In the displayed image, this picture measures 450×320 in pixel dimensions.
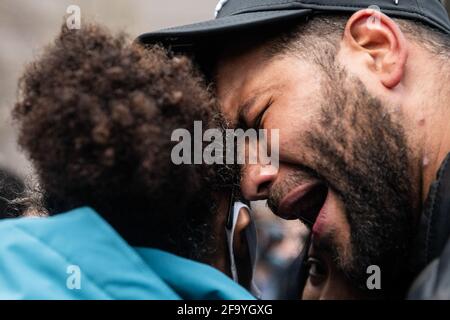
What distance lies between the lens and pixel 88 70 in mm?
1121

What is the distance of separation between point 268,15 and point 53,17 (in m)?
2.14

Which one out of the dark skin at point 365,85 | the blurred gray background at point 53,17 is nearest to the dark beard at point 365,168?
the dark skin at point 365,85

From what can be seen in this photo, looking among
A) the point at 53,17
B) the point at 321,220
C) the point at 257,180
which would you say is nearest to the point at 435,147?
the point at 321,220

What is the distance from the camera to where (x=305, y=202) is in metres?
1.66

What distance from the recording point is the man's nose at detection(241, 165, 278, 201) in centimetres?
163

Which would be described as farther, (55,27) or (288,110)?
(55,27)

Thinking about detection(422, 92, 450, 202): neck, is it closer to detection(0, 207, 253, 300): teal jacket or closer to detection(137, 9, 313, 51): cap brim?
detection(137, 9, 313, 51): cap brim

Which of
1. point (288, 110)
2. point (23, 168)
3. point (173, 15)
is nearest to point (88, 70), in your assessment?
point (288, 110)

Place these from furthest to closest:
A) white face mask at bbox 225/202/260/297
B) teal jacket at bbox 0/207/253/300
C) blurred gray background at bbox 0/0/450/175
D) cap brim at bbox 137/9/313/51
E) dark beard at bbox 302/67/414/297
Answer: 1. blurred gray background at bbox 0/0/450/175
2. white face mask at bbox 225/202/260/297
3. cap brim at bbox 137/9/313/51
4. dark beard at bbox 302/67/414/297
5. teal jacket at bbox 0/207/253/300

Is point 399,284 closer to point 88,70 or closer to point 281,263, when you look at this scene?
point 281,263

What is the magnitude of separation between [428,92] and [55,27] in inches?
91.8

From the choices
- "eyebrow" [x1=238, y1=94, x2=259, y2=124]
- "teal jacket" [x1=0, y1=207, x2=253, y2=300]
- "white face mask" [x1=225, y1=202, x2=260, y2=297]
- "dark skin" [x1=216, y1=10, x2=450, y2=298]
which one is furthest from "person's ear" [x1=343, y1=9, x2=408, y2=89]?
"teal jacket" [x1=0, y1=207, x2=253, y2=300]

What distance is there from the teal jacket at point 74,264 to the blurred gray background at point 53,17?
2.19 m

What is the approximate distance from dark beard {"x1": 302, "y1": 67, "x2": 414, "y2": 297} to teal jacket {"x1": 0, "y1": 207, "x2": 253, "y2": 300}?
0.51m
